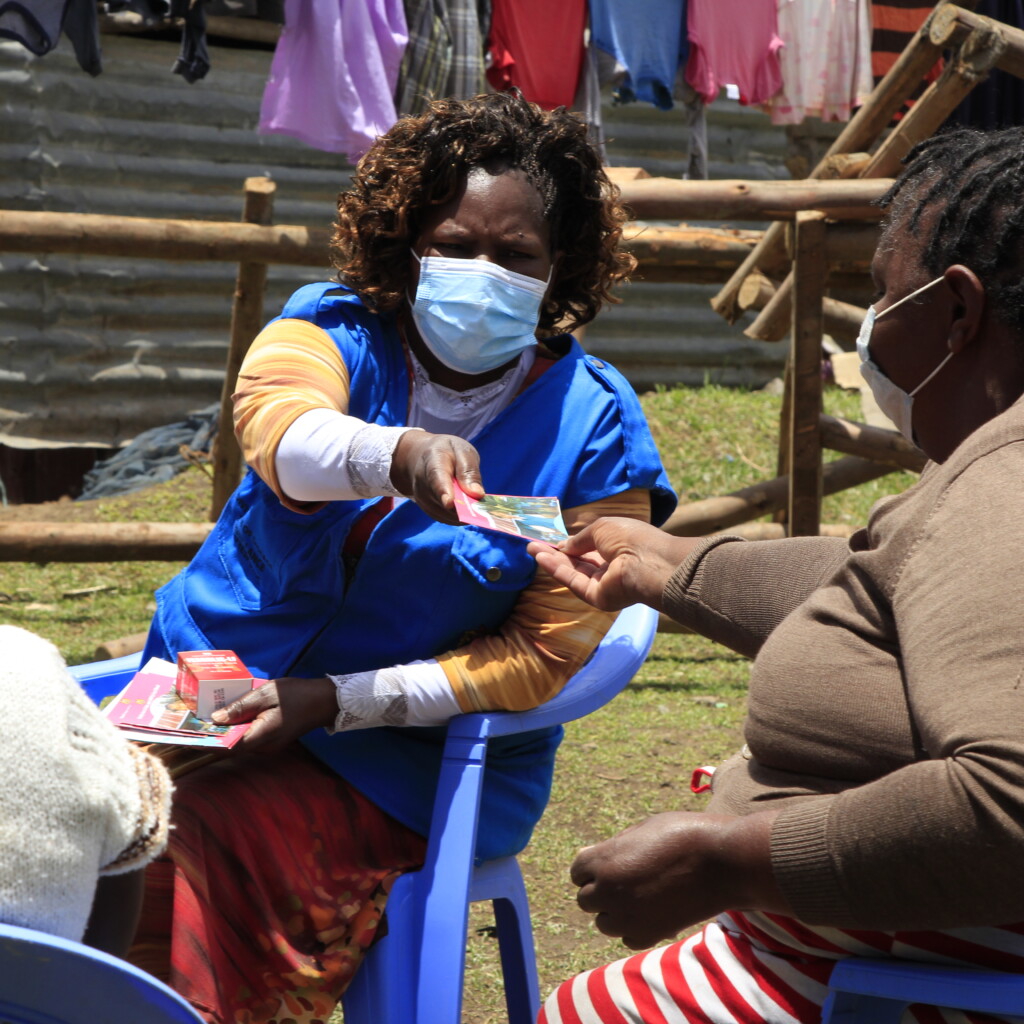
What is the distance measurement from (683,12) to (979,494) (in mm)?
6593

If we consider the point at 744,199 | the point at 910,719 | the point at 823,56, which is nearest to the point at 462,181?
the point at 910,719

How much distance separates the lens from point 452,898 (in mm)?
2076

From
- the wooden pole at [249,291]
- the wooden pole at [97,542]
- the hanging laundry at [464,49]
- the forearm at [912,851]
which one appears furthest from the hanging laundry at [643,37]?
the forearm at [912,851]

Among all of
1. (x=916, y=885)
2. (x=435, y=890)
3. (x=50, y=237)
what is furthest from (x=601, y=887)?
(x=50, y=237)

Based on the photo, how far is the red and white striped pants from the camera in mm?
1487

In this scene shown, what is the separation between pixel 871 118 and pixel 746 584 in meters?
4.71

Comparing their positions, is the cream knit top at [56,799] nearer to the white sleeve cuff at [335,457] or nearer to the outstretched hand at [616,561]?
the white sleeve cuff at [335,457]

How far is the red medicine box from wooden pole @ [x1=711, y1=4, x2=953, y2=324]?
14.1ft

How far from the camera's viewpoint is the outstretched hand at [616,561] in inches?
81.6

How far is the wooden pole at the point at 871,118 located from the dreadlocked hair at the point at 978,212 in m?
3.92

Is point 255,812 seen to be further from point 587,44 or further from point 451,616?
point 587,44

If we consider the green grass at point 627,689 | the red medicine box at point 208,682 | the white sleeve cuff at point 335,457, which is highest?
the white sleeve cuff at point 335,457

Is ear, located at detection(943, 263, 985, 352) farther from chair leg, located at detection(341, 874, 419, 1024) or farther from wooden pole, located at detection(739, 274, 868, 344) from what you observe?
wooden pole, located at detection(739, 274, 868, 344)

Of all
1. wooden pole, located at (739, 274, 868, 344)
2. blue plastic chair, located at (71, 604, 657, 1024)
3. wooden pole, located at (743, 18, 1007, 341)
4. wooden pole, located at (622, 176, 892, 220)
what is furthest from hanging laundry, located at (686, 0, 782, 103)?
blue plastic chair, located at (71, 604, 657, 1024)
